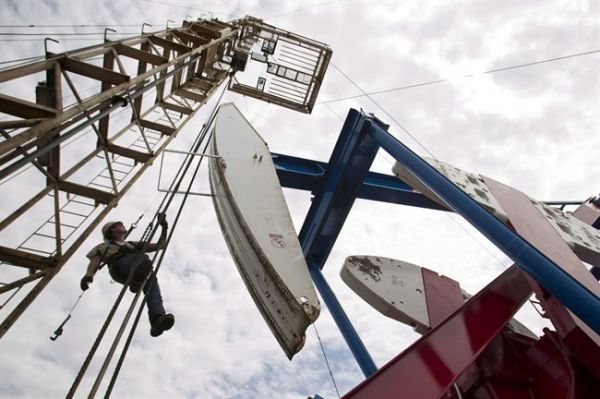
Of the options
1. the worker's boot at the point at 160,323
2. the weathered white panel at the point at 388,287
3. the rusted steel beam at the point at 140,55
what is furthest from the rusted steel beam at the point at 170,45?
the weathered white panel at the point at 388,287

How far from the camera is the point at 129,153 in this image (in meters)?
6.57

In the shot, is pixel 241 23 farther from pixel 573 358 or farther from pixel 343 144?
pixel 573 358

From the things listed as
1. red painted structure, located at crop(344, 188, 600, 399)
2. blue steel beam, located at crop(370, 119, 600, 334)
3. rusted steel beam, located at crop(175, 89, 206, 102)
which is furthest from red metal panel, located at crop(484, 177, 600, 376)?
rusted steel beam, located at crop(175, 89, 206, 102)

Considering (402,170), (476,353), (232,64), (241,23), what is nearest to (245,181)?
(402,170)

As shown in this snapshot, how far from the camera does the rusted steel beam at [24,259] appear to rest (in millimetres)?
4552

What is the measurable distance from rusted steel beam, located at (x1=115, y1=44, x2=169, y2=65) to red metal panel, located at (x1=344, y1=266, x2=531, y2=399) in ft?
17.8

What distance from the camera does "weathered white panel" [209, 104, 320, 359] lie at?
128 inches

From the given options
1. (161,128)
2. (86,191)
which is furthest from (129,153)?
(161,128)

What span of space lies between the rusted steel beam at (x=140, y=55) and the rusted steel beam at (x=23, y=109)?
2278 mm

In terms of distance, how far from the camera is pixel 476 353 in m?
3.94

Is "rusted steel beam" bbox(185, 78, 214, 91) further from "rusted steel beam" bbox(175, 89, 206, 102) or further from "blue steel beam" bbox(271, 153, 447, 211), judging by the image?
"blue steel beam" bbox(271, 153, 447, 211)

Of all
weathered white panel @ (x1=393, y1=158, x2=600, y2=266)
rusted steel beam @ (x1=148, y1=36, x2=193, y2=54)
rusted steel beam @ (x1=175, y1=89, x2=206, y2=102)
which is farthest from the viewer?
rusted steel beam @ (x1=175, y1=89, x2=206, y2=102)

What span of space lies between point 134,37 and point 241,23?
646cm

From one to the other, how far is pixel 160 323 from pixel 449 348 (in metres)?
3.49
